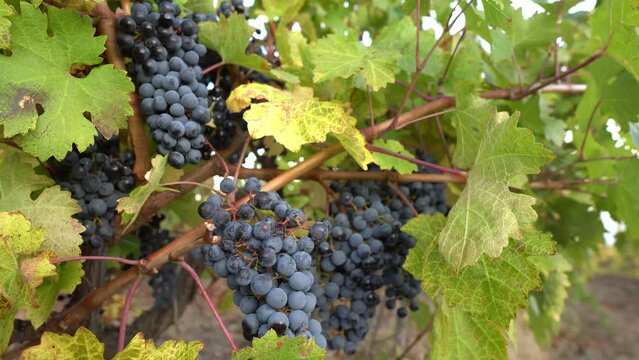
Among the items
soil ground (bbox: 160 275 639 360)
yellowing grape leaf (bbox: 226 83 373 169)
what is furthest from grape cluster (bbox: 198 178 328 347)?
soil ground (bbox: 160 275 639 360)

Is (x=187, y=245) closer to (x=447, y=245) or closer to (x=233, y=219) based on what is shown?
(x=233, y=219)

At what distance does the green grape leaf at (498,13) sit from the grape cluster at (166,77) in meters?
0.56

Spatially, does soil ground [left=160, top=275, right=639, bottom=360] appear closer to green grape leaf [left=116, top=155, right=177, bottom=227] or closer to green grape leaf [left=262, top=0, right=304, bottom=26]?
green grape leaf [left=262, top=0, right=304, bottom=26]

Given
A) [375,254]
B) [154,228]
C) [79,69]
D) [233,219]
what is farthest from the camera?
[154,228]

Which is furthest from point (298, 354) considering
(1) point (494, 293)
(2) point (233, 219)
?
(1) point (494, 293)

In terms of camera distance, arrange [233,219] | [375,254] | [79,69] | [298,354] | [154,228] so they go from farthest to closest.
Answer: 1. [154,228]
2. [375,254]
3. [79,69]
4. [233,219]
5. [298,354]

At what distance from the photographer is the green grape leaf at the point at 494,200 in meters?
0.90

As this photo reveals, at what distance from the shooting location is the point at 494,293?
1002mm

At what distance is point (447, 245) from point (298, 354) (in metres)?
0.32

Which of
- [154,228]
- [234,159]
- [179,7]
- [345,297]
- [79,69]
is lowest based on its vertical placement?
[154,228]

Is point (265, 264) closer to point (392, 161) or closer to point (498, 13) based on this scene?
point (392, 161)

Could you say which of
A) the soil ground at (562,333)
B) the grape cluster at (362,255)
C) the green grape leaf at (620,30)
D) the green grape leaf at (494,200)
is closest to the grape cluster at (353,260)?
the grape cluster at (362,255)

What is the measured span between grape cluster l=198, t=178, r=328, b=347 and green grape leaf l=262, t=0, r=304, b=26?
57cm

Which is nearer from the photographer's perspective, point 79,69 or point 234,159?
point 79,69
